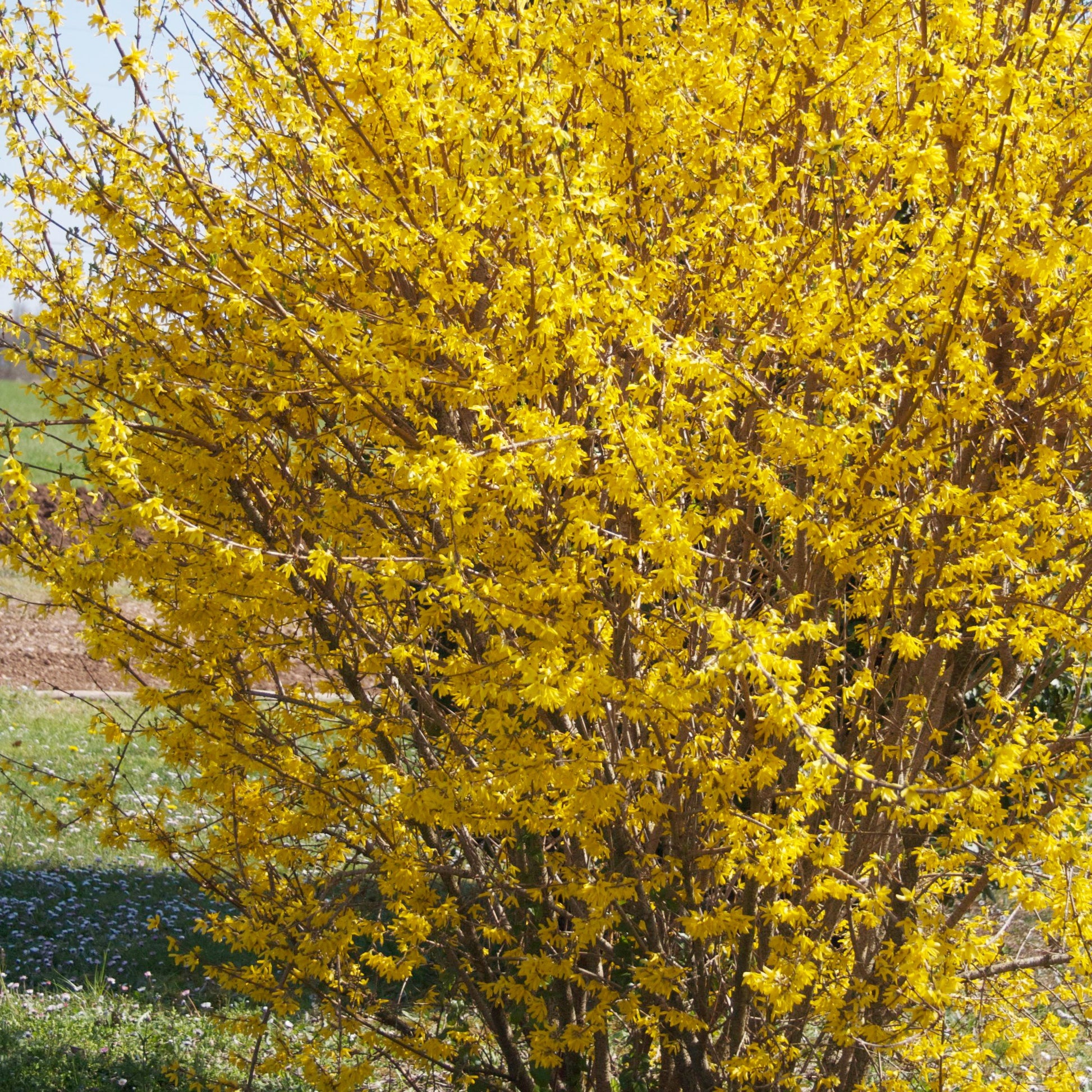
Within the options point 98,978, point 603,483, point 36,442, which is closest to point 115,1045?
point 98,978

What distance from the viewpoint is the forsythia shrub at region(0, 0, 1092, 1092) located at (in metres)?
3.03

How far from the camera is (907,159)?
3.07 m

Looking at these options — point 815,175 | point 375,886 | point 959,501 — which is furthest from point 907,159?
point 375,886

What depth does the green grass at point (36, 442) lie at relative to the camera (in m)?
3.41

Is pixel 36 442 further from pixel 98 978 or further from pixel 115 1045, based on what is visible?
pixel 115 1045

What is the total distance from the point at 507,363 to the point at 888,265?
1.32 metres

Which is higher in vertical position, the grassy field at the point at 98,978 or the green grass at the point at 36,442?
the green grass at the point at 36,442

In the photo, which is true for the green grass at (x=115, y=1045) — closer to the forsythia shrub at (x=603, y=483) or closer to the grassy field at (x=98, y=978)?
the grassy field at (x=98, y=978)

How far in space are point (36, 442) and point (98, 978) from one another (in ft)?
42.5

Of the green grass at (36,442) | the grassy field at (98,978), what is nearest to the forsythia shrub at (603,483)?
the green grass at (36,442)

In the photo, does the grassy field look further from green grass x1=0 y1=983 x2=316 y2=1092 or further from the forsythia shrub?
the forsythia shrub

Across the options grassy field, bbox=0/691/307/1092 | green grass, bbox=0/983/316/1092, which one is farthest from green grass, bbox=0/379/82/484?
green grass, bbox=0/983/316/1092

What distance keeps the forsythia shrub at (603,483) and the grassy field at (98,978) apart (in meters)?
1.15

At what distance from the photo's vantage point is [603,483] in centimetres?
297
